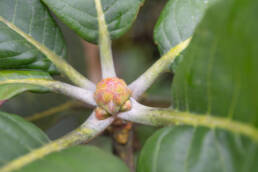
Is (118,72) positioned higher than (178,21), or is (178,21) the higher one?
(178,21)

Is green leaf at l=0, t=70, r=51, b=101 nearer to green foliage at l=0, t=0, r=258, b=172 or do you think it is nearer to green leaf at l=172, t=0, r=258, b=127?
green foliage at l=0, t=0, r=258, b=172

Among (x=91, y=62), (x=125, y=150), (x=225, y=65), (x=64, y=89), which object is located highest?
(x=225, y=65)

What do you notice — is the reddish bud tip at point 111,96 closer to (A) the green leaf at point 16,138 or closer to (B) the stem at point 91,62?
(A) the green leaf at point 16,138

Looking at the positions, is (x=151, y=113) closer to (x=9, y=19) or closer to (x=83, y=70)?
(x=9, y=19)

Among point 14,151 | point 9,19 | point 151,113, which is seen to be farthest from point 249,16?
point 9,19

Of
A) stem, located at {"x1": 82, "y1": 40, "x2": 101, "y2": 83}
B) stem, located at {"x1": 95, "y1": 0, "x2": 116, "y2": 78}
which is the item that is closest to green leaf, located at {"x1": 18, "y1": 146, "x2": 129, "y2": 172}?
stem, located at {"x1": 95, "y1": 0, "x2": 116, "y2": 78}

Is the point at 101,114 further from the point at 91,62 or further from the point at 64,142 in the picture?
the point at 91,62

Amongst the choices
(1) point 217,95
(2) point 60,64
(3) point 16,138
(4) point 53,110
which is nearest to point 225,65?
(1) point 217,95

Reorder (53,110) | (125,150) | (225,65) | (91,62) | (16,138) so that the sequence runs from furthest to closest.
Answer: (91,62), (53,110), (125,150), (16,138), (225,65)
